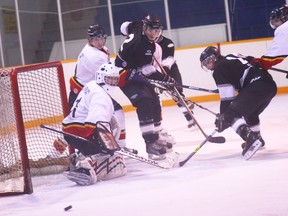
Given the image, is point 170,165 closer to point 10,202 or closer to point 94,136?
point 94,136

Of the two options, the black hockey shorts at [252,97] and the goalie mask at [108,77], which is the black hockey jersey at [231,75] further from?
the goalie mask at [108,77]

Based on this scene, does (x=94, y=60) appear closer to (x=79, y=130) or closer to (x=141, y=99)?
(x=141, y=99)

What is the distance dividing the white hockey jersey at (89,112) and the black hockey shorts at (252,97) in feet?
2.74

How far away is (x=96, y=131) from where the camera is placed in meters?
3.79

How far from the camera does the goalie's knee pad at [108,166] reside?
3941 millimetres

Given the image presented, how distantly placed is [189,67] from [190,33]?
663mm

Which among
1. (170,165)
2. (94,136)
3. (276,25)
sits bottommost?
(170,165)

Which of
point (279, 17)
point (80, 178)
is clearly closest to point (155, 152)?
point (80, 178)

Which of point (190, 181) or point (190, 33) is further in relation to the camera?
point (190, 33)

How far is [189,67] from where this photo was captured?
791cm

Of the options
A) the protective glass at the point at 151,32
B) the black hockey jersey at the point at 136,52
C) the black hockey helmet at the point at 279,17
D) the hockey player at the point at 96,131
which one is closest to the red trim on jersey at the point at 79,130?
the hockey player at the point at 96,131

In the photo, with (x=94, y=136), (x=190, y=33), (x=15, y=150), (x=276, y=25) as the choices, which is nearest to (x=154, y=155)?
(x=94, y=136)

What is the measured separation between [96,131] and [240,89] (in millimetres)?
1133

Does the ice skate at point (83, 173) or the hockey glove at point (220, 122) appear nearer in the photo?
the ice skate at point (83, 173)
